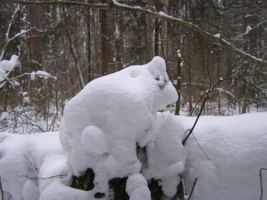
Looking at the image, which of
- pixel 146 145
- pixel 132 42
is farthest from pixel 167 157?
pixel 132 42

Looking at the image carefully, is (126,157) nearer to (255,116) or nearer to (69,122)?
(69,122)

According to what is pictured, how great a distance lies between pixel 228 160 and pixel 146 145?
0.70 meters

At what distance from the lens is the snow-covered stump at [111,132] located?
46.1 inches

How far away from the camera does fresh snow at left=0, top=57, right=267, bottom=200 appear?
47.6 inches

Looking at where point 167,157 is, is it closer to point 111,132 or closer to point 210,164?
point 210,164

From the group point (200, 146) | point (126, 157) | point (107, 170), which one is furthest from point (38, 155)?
point (200, 146)

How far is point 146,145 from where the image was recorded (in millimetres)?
1357

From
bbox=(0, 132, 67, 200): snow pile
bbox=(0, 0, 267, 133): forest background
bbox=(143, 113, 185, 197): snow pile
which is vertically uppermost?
bbox=(0, 0, 267, 133): forest background

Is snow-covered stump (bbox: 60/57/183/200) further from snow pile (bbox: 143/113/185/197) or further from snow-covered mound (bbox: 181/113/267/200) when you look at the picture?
snow-covered mound (bbox: 181/113/267/200)

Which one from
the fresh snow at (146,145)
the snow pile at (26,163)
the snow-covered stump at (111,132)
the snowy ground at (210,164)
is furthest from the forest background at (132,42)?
the snow-covered stump at (111,132)

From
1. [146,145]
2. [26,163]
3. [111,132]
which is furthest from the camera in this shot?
[26,163]

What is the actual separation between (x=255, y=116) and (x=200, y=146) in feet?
2.31

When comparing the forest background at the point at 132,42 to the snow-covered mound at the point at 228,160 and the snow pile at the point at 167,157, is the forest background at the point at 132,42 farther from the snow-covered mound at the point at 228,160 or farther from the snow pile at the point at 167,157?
the snow pile at the point at 167,157

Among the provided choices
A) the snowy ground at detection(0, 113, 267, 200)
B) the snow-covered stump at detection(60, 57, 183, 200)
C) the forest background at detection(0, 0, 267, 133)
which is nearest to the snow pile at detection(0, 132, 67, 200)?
the snowy ground at detection(0, 113, 267, 200)
